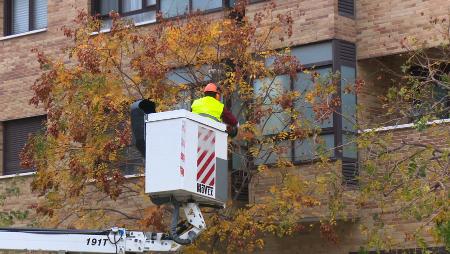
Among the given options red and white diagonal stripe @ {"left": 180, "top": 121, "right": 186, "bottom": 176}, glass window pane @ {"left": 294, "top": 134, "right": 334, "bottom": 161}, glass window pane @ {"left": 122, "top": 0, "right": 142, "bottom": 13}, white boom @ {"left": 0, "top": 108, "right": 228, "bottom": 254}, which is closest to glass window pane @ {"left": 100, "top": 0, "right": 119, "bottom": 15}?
glass window pane @ {"left": 122, "top": 0, "right": 142, "bottom": 13}

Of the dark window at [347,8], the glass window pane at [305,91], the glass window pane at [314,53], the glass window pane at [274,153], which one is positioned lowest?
the glass window pane at [274,153]

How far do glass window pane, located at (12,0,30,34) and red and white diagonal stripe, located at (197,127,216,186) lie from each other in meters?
16.0

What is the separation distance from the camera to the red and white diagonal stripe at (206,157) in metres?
12.1

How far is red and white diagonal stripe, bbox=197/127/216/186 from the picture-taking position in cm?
1207

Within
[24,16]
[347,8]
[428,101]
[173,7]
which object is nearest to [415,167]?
[428,101]

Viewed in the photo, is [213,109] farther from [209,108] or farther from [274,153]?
[274,153]

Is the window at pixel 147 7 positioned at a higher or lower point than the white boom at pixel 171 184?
→ higher

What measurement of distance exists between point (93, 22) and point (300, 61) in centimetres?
386

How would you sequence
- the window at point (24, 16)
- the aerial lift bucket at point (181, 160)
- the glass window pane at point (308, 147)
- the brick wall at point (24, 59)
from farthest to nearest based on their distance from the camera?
the window at point (24, 16) → the brick wall at point (24, 59) → the glass window pane at point (308, 147) → the aerial lift bucket at point (181, 160)

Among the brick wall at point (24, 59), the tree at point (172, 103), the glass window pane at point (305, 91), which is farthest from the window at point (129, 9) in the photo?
the glass window pane at point (305, 91)

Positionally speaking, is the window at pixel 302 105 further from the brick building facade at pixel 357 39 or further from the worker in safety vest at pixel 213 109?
the worker in safety vest at pixel 213 109

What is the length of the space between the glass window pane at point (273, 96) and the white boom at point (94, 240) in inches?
311

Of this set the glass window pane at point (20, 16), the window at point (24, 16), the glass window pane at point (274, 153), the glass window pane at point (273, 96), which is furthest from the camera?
the glass window pane at point (20, 16)

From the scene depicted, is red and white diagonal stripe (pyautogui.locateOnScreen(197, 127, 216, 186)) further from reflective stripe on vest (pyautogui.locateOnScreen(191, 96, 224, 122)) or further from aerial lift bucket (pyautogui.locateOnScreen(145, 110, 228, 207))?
reflective stripe on vest (pyautogui.locateOnScreen(191, 96, 224, 122))
